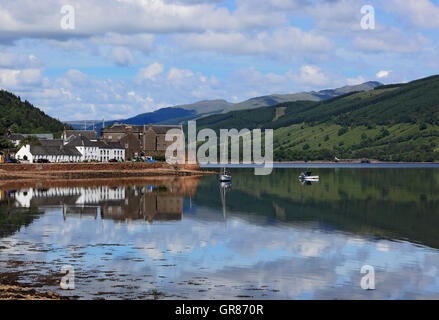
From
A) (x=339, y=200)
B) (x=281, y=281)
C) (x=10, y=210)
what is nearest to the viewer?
(x=281, y=281)

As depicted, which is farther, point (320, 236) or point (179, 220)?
point (179, 220)

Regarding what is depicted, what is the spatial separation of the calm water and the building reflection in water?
0.23m

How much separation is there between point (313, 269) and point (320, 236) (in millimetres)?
14194

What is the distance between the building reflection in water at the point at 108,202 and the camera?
63750mm

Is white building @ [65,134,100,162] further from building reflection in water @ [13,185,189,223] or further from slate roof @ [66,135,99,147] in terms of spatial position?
building reflection in water @ [13,185,189,223]

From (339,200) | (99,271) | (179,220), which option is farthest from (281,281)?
(339,200)

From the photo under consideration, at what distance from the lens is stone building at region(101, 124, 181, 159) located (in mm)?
190125

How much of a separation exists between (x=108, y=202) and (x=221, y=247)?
121 feet

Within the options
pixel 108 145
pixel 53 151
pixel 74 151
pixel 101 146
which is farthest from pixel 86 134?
pixel 53 151

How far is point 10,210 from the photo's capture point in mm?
65750

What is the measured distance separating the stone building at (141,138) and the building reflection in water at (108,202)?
292 ft

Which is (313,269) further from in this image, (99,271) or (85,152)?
(85,152)

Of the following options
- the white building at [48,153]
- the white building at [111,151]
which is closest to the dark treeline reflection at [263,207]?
the white building at [48,153]

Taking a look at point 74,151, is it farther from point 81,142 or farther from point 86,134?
point 86,134
